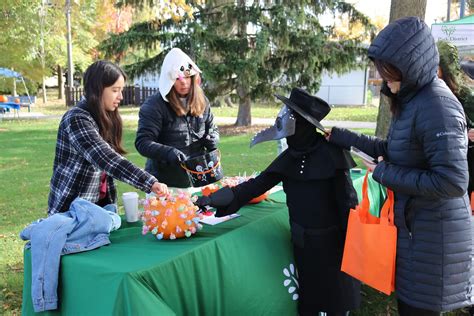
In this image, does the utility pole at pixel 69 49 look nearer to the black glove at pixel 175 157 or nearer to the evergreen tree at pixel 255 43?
the evergreen tree at pixel 255 43

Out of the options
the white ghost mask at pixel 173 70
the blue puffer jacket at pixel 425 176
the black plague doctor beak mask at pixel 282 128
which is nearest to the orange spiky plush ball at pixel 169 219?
the black plague doctor beak mask at pixel 282 128

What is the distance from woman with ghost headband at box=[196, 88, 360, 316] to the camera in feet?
7.92

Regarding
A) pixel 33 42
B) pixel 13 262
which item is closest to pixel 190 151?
pixel 13 262

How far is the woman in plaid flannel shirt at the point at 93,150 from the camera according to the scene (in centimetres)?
243

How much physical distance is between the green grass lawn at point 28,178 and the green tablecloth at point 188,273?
1173mm

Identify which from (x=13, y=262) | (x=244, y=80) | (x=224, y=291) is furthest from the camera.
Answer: (x=244, y=80)

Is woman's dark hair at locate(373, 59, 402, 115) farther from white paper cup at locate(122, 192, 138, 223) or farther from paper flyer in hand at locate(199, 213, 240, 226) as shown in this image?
white paper cup at locate(122, 192, 138, 223)

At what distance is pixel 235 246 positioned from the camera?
2.40m

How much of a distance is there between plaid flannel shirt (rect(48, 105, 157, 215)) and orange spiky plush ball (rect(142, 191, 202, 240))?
205mm

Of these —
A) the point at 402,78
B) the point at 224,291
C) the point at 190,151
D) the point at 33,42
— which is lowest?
the point at 224,291

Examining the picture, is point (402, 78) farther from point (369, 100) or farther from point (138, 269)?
point (369, 100)

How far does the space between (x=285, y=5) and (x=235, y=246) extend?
35.7 ft

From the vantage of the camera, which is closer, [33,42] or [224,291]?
[224,291]

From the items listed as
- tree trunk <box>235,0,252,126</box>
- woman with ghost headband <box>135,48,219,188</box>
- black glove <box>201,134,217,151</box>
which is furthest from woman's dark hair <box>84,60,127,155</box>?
tree trunk <box>235,0,252,126</box>
